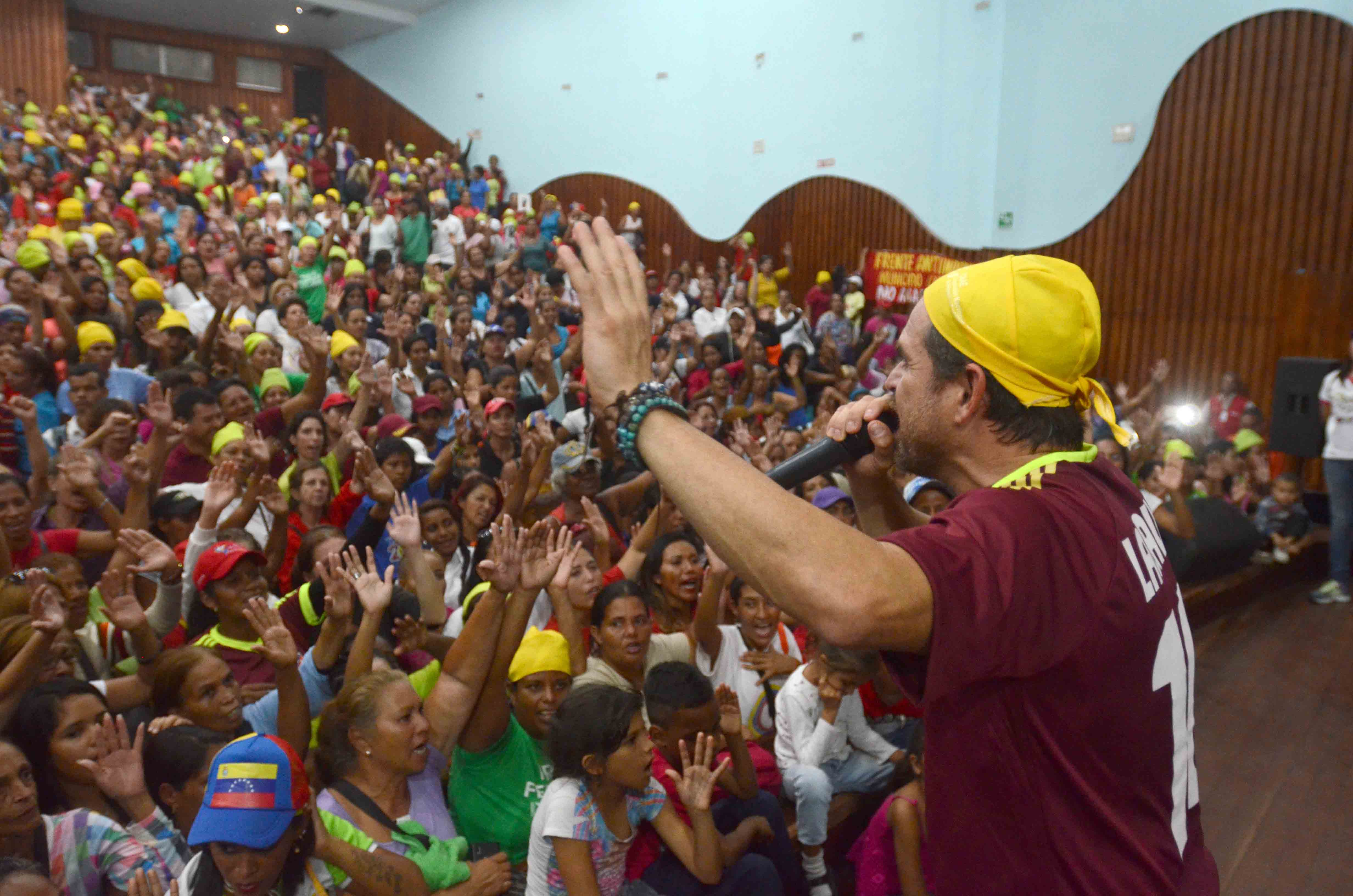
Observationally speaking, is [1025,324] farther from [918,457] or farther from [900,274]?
[900,274]

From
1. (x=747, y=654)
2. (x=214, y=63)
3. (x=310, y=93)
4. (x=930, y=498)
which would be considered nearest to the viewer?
(x=747, y=654)

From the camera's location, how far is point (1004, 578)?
86 centimetres

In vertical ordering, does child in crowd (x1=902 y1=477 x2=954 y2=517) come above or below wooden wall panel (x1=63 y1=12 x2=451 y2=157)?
below

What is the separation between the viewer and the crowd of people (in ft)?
6.95

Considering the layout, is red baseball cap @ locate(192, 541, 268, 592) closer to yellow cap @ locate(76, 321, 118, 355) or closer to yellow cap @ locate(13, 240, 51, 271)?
yellow cap @ locate(76, 321, 118, 355)

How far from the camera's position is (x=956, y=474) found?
1116 mm

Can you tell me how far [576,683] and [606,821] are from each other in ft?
1.12

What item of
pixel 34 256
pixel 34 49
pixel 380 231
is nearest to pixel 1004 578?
pixel 34 256

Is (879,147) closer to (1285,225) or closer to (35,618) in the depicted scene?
A: (1285,225)

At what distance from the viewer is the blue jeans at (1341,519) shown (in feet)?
18.2

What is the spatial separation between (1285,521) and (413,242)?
319 inches

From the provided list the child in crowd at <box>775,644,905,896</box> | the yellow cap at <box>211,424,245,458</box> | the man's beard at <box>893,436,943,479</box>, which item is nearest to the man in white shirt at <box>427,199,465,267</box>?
the yellow cap at <box>211,424,245,458</box>

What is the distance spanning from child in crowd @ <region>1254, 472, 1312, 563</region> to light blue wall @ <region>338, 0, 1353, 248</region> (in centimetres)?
389

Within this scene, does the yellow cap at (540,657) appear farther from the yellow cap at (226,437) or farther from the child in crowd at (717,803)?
the yellow cap at (226,437)
